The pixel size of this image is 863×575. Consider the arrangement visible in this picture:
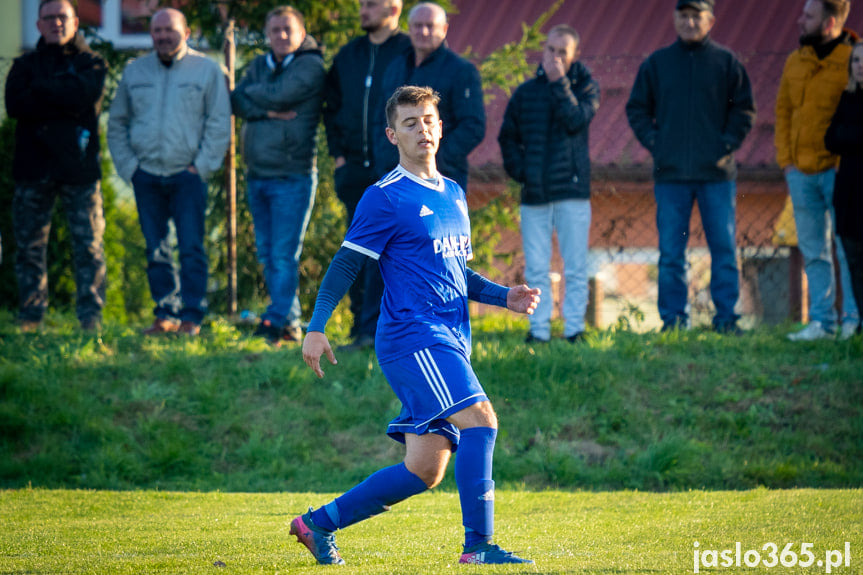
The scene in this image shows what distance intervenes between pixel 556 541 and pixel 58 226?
8.18m

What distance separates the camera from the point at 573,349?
9.27 meters

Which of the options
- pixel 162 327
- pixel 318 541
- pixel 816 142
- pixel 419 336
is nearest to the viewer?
pixel 419 336

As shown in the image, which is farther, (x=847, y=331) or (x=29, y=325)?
(x=29, y=325)

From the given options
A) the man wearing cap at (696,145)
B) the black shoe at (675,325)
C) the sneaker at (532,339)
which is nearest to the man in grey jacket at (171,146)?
the sneaker at (532,339)

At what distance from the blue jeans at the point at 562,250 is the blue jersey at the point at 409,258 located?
15.7ft

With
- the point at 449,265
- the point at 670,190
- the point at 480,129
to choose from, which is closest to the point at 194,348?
the point at 480,129

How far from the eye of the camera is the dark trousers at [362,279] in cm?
929

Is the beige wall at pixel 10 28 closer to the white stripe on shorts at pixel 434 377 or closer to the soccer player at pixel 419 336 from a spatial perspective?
the soccer player at pixel 419 336

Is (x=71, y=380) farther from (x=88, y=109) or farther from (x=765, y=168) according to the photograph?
(x=765, y=168)

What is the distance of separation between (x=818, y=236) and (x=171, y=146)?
583cm

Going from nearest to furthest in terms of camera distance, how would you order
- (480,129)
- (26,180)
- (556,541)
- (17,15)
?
1. (556,541)
2. (480,129)
3. (26,180)
4. (17,15)

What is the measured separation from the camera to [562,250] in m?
9.65

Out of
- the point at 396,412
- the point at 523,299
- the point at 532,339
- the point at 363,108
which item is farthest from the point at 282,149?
the point at 523,299

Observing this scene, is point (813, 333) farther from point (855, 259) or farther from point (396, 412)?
point (396, 412)
